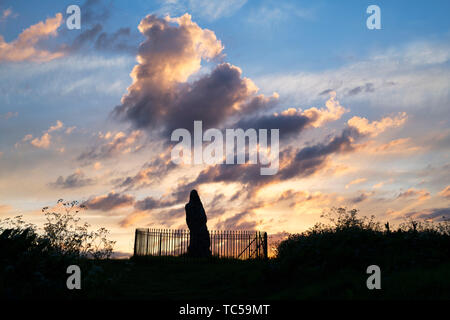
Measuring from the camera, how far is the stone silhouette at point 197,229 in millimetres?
26234

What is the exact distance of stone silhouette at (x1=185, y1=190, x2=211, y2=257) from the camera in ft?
86.1

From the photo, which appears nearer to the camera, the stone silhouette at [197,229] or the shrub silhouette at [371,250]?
the shrub silhouette at [371,250]

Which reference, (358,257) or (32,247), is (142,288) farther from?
(358,257)

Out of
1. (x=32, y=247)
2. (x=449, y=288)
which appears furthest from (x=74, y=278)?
(x=449, y=288)

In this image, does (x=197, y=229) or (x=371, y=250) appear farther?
(x=197, y=229)

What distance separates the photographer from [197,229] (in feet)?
87.3

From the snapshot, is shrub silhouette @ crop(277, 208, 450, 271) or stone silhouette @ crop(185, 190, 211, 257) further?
stone silhouette @ crop(185, 190, 211, 257)
